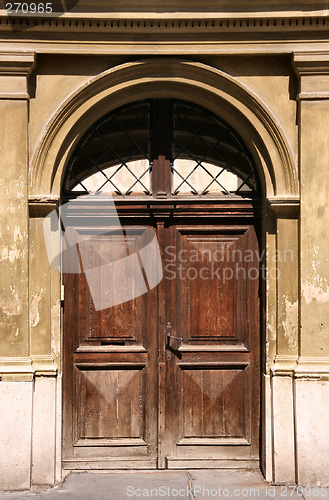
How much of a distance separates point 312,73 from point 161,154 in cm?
165

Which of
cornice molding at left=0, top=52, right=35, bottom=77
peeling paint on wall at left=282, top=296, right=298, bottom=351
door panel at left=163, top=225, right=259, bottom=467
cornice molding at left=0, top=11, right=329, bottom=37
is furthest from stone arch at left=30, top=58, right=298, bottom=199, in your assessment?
peeling paint on wall at left=282, top=296, right=298, bottom=351

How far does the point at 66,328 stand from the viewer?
18.8 feet

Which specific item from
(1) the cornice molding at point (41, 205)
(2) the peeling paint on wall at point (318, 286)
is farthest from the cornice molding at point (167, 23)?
(2) the peeling paint on wall at point (318, 286)

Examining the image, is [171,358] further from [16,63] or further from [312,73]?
[16,63]

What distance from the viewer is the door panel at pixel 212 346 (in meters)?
5.70

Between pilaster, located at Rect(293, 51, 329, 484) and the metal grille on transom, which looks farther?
the metal grille on transom

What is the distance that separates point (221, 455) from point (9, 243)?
297cm

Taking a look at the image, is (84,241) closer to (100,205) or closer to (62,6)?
(100,205)

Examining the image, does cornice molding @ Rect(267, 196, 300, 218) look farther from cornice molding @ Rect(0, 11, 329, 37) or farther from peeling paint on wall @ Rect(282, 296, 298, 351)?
cornice molding @ Rect(0, 11, 329, 37)

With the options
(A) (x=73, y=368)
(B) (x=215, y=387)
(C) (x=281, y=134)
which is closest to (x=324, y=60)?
(C) (x=281, y=134)

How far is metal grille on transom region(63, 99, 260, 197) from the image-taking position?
577cm

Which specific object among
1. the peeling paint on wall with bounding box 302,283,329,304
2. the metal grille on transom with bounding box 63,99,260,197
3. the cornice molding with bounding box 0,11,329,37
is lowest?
the peeling paint on wall with bounding box 302,283,329,304

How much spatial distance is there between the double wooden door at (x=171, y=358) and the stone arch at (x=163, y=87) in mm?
677

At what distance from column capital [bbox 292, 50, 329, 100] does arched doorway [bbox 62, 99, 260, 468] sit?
0.85m
